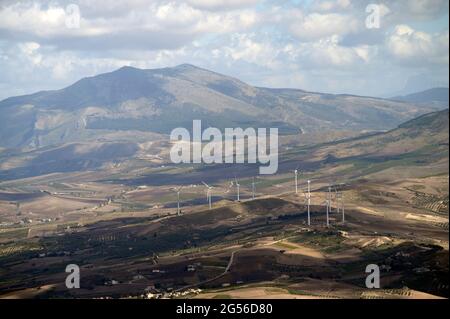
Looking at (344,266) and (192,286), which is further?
(344,266)

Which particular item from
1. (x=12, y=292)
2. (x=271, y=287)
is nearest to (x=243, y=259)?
(x=271, y=287)

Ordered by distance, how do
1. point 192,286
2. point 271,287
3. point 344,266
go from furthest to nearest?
point 344,266
point 192,286
point 271,287
